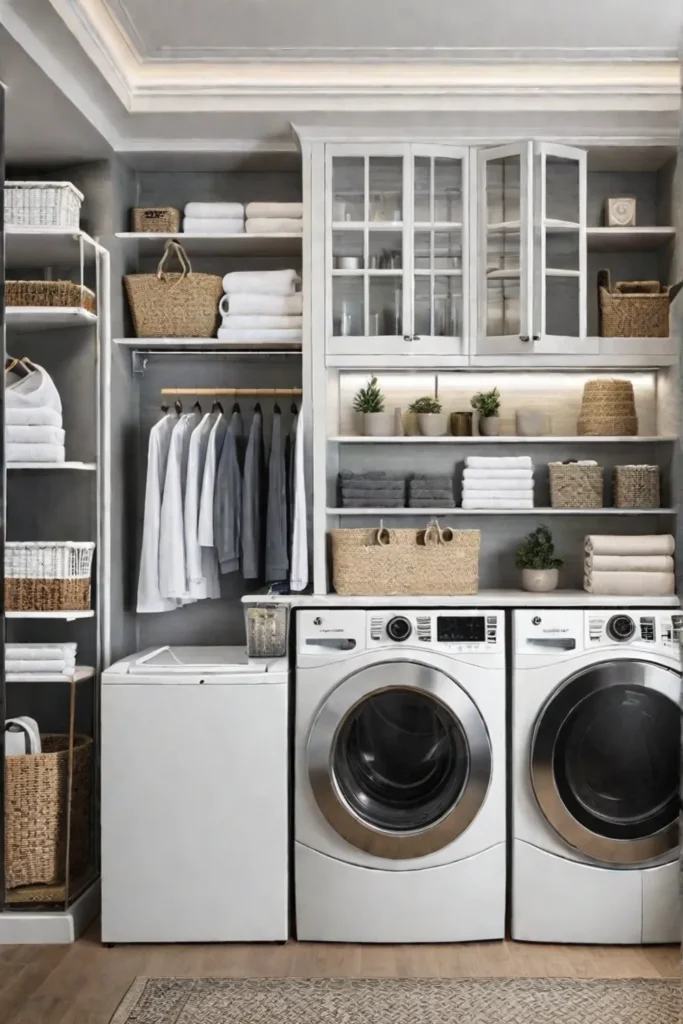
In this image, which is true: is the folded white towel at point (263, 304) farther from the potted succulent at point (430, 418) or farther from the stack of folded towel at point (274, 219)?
the potted succulent at point (430, 418)

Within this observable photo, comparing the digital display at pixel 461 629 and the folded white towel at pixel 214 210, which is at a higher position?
the folded white towel at pixel 214 210

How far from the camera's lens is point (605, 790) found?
10.2ft

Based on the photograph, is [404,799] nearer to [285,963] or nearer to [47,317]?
[285,963]

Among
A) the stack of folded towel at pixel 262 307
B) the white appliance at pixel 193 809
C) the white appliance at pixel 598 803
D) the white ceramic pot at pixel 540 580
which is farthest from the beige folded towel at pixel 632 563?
the stack of folded towel at pixel 262 307

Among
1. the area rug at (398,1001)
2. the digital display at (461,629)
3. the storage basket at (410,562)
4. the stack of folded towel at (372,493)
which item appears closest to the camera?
the area rug at (398,1001)

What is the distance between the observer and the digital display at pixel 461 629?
3174 mm

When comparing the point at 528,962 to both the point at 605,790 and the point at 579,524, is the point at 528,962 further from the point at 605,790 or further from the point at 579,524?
the point at 579,524

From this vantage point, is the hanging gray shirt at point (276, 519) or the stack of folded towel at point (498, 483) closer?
the hanging gray shirt at point (276, 519)

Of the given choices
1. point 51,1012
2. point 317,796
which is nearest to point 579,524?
point 317,796

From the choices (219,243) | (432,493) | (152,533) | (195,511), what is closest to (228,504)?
(195,511)

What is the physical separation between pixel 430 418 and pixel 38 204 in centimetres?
149

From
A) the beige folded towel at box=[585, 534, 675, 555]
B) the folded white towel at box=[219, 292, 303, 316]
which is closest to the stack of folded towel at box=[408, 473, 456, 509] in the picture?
the beige folded towel at box=[585, 534, 675, 555]

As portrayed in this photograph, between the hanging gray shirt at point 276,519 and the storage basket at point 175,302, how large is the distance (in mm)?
502

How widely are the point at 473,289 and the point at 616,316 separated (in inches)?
20.1
